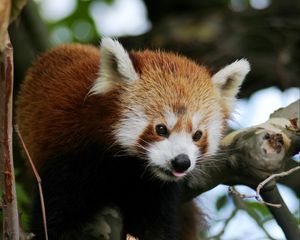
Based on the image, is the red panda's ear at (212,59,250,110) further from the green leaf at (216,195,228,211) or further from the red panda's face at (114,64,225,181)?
the green leaf at (216,195,228,211)

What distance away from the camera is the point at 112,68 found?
11.5 ft

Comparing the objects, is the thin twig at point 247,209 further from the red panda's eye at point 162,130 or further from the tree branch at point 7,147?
the tree branch at point 7,147

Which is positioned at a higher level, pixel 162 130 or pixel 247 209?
pixel 162 130

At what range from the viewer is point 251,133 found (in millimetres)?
3342

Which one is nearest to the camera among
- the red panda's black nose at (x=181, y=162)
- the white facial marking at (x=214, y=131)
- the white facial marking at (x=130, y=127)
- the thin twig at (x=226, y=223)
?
the red panda's black nose at (x=181, y=162)

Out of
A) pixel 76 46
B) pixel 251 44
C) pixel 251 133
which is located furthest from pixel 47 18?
pixel 251 133

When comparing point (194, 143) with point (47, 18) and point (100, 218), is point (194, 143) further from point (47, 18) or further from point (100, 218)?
point (47, 18)

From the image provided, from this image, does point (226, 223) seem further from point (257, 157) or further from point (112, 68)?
point (112, 68)

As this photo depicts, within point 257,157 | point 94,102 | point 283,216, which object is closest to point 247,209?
point 283,216

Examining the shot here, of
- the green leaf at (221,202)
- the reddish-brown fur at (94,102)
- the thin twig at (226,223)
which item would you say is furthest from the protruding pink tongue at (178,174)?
the green leaf at (221,202)

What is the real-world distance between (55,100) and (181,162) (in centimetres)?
85

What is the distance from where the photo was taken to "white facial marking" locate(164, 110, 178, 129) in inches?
133

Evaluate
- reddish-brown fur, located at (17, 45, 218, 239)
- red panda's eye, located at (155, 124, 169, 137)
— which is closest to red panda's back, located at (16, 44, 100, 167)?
reddish-brown fur, located at (17, 45, 218, 239)

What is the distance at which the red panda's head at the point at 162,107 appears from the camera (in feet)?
11.0
